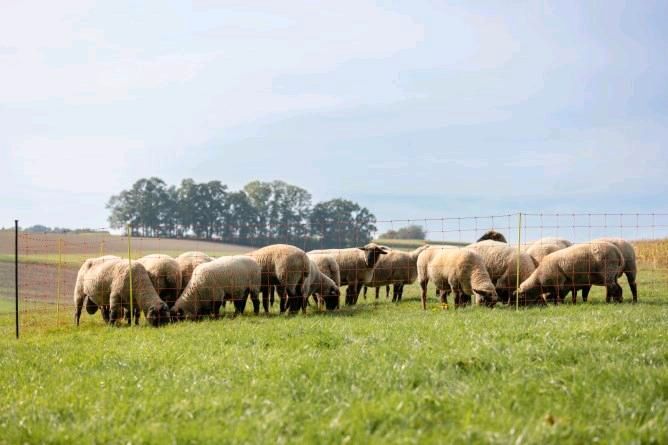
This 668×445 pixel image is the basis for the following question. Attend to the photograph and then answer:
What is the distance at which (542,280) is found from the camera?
18594mm

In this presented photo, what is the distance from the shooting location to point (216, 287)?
17781 mm

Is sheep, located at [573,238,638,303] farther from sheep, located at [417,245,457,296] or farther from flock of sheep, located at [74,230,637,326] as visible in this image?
sheep, located at [417,245,457,296]

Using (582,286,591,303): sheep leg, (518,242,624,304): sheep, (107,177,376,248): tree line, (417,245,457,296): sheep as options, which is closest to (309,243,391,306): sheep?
(417,245,457,296): sheep

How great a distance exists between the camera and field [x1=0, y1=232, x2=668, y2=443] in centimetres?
580

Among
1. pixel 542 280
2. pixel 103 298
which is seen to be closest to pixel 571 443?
pixel 542 280

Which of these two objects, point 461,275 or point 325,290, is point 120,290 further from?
point 461,275

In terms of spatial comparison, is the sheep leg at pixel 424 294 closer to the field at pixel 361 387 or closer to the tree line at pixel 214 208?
the field at pixel 361 387

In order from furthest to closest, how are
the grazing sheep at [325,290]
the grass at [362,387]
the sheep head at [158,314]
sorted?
the grazing sheep at [325,290] → the sheep head at [158,314] → the grass at [362,387]

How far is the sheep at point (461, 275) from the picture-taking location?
58.2ft

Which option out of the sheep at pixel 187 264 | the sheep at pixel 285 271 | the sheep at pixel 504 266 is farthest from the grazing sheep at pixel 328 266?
the sheep at pixel 504 266

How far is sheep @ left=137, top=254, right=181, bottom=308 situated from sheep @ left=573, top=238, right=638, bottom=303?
1123cm

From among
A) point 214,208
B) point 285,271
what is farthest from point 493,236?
point 214,208

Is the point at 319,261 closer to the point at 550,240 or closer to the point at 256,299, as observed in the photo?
the point at 256,299

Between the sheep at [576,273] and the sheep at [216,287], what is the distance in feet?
24.1
